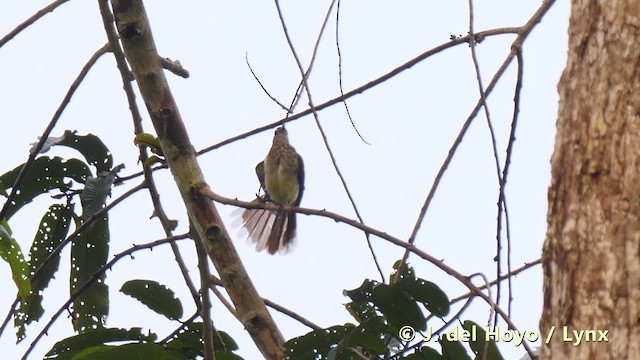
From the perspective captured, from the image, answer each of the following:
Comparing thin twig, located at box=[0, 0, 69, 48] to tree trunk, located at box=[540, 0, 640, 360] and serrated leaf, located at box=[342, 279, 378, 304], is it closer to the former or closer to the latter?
serrated leaf, located at box=[342, 279, 378, 304]

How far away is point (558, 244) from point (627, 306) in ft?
0.65

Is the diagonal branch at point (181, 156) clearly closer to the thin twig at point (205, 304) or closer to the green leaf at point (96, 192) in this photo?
the thin twig at point (205, 304)

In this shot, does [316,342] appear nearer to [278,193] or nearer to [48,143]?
[48,143]

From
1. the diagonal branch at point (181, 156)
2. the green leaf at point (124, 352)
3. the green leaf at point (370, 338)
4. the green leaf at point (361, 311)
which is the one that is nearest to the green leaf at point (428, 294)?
the green leaf at point (370, 338)

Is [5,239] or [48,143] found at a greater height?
[48,143]

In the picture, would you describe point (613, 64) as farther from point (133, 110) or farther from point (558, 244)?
point (133, 110)

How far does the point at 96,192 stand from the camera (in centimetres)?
348

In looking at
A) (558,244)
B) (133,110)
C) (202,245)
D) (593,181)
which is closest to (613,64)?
(593,181)

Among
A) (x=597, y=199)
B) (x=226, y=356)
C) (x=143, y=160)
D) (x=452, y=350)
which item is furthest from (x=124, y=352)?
(x=597, y=199)

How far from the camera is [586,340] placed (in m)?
→ 1.92

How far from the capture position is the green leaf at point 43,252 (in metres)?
3.69

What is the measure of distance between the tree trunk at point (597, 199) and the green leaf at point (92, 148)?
196 centimetres

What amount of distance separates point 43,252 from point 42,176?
0.31m

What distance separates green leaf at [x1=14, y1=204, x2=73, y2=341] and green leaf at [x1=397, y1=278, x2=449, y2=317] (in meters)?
1.36
